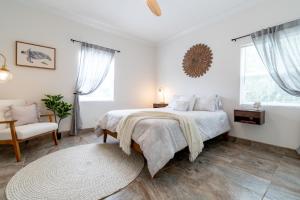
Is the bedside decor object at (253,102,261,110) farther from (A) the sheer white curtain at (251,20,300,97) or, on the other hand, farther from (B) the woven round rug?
(B) the woven round rug

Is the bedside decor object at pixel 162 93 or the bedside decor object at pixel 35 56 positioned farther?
the bedside decor object at pixel 162 93

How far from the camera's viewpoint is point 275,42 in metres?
2.58

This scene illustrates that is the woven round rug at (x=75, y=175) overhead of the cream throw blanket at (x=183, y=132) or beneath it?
beneath

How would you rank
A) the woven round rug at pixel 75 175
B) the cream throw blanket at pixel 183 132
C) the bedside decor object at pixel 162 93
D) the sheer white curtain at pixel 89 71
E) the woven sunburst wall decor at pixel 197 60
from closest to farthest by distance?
the woven round rug at pixel 75 175 < the cream throw blanket at pixel 183 132 < the sheer white curtain at pixel 89 71 < the woven sunburst wall decor at pixel 197 60 < the bedside decor object at pixel 162 93

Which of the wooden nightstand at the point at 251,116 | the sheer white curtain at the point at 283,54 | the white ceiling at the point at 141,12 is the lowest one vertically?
the wooden nightstand at the point at 251,116

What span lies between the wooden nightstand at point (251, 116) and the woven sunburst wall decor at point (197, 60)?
137 centimetres

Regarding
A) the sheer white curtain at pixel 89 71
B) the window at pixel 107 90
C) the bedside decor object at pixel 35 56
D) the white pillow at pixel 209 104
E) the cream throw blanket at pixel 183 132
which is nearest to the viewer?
the cream throw blanket at pixel 183 132

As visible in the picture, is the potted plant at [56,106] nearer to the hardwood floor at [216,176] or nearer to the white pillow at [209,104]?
the hardwood floor at [216,176]

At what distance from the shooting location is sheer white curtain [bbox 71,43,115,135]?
357 cm

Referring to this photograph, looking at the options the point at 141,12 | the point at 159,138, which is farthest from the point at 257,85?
the point at 141,12

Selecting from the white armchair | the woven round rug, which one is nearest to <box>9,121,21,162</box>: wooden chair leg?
the white armchair

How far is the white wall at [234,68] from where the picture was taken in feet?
8.43

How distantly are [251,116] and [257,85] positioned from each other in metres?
0.70

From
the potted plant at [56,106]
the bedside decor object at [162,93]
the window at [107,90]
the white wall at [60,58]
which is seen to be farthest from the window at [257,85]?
the potted plant at [56,106]
